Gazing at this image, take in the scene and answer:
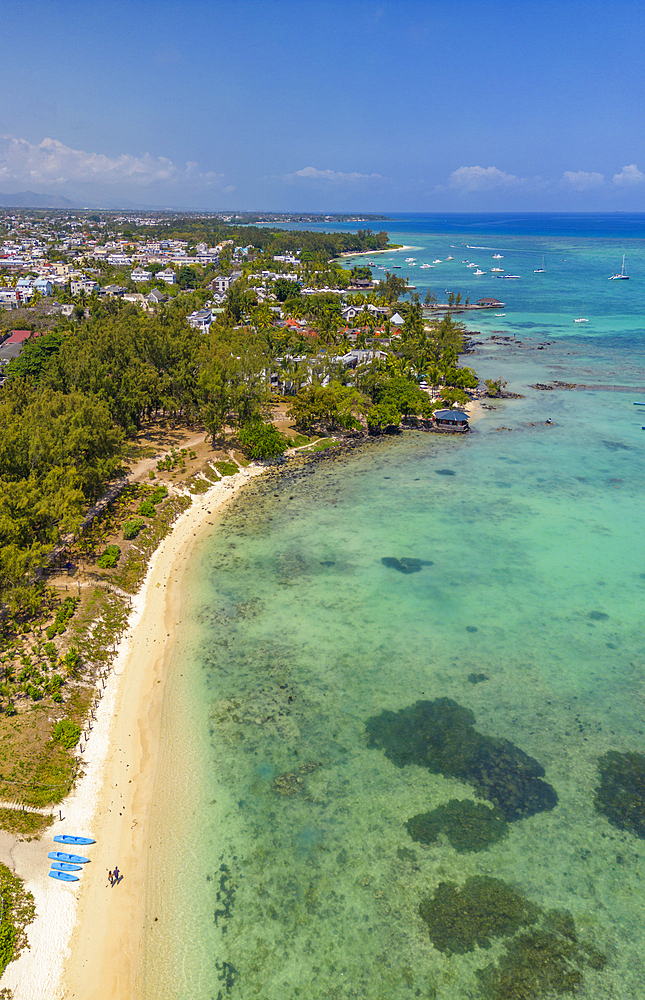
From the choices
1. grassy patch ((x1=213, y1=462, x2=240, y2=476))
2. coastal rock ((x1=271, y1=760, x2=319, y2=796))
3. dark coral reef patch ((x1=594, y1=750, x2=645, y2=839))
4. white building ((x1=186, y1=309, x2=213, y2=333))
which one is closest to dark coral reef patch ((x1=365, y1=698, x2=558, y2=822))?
dark coral reef patch ((x1=594, y1=750, x2=645, y2=839))

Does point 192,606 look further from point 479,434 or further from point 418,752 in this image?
point 479,434

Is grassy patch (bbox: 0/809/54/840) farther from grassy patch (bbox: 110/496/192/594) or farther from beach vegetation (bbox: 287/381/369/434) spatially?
beach vegetation (bbox: 287/381/369/434)

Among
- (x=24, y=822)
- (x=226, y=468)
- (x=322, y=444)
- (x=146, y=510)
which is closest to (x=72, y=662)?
(x=24, y=822)

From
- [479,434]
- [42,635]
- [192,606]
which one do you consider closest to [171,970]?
[42,635]

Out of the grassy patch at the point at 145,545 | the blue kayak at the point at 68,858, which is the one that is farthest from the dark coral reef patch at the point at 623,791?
the grassy patch at the point at 145,545

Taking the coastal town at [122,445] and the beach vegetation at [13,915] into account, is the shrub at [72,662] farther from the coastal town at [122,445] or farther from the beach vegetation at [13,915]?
the beach vegetation at [13,915]

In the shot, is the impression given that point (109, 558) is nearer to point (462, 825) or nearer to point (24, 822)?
point (24, 822)
